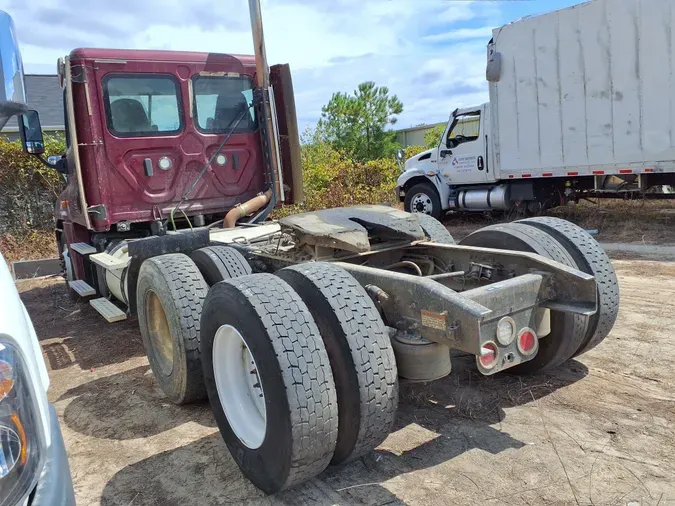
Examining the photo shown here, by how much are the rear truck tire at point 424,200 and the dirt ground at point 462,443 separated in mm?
8965

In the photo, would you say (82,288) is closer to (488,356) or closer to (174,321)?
(174,321)

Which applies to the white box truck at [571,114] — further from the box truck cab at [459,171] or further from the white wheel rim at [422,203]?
the white wheel rim at [422,203]

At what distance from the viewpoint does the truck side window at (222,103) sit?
624 cm

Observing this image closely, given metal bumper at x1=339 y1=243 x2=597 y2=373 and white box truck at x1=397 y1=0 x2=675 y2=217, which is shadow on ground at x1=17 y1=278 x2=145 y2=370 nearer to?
metal bumper at x1=339 y1=243 x2=597 y2=373

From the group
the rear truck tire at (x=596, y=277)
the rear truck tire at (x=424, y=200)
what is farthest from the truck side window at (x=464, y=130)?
the rear truck tire at (x=596, y=277)

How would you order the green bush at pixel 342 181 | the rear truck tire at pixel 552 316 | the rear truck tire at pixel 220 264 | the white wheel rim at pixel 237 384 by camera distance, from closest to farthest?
the white wheel rim at pixel 237 384, the rear truck tire at pixel 552 316, the rear truck tire at pixel 220 264, the green bush at pixel 342 181

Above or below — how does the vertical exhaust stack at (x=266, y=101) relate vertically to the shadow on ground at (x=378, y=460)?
above

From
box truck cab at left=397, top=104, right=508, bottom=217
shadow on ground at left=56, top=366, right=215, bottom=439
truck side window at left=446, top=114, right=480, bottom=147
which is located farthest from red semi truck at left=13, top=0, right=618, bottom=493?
truck side window at left=446, top=114, right=480, bottom=147

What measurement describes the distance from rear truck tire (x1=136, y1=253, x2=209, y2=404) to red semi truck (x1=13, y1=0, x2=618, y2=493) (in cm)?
1

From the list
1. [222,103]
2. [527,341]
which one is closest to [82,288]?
[222,103]

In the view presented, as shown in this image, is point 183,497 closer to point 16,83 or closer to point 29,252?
point 16,83

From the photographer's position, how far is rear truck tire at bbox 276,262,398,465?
106 inches

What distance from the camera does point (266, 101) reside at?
20.7 ft

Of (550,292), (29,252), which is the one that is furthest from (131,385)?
(29,252)
